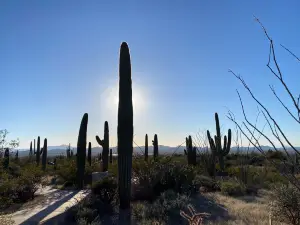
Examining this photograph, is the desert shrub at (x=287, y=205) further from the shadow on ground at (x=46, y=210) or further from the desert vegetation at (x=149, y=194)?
the shadow on ground at (x=46, y=210)

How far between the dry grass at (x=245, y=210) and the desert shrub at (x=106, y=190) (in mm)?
3469

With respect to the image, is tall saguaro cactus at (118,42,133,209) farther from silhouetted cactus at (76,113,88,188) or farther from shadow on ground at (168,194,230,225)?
silhouetted cactus at (76,113,88,188)

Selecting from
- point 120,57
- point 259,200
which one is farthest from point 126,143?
point 259,200

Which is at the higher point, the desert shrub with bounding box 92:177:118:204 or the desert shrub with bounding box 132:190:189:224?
the desert shrub with bounding box 92:177:118:204

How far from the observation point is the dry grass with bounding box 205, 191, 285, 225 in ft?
26.4

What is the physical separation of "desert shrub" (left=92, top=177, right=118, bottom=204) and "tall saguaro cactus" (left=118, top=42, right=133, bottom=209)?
803mm

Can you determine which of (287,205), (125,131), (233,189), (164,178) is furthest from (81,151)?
(287,205)

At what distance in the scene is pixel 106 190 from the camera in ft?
37.7

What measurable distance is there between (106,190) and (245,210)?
4739mm

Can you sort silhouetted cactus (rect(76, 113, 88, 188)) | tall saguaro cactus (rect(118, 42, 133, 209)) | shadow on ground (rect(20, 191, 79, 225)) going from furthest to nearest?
silhouetted cactus (rect(76, 113, 88, 188)), tall saguaro cactus (rect(118, 42, 133, 209)), shadow on ground (rect(20, 191, 79, 225))

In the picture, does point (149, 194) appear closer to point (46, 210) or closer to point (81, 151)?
point (46, 210)

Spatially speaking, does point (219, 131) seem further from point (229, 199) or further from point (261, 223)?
point (261, 223)

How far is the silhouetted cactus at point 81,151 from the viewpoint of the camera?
51.7 ft

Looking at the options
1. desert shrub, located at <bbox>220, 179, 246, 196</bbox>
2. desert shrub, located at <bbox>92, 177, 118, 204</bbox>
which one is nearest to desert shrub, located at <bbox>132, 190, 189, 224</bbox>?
desert shrub, located at <bbox>92, 177, 118, 204</bbox>
